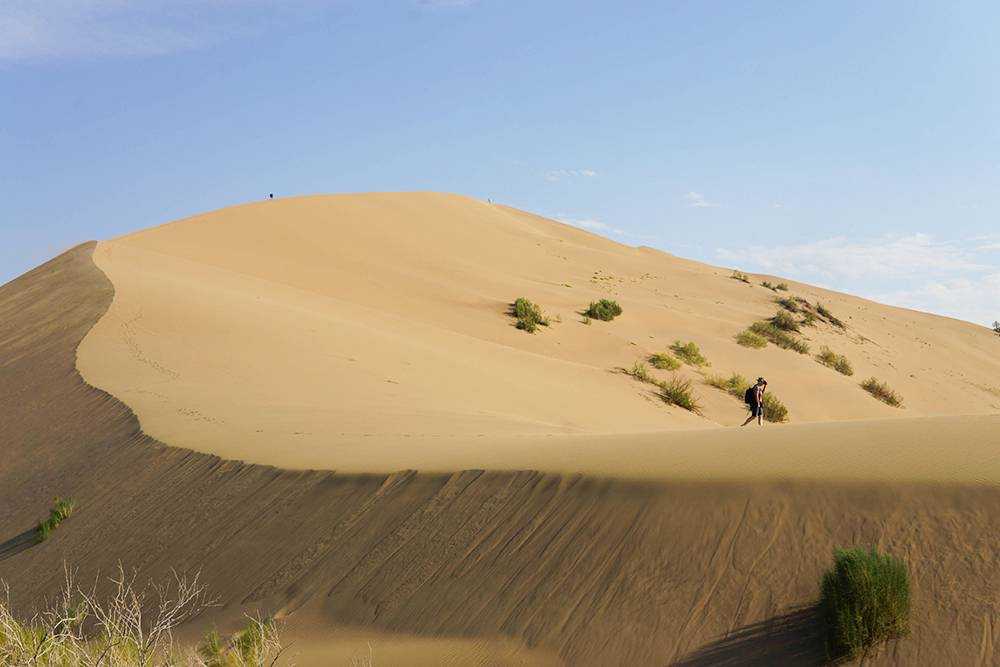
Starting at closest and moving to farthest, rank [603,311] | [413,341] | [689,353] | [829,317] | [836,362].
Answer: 1. [413,341]
2. [689,353]
3. [836,362]
4. [603,311]
5. [829,317]

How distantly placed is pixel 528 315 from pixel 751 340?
7.47 meters

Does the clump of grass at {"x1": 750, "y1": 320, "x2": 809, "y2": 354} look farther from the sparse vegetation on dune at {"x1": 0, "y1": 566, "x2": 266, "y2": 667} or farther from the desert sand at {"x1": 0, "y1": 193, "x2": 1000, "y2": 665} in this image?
the sparse vegetation on dune at {"x1": 0, "y1": 566, "x2": 266, "y2": 667}

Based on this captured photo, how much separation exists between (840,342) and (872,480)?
103 ft

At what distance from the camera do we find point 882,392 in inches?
1198

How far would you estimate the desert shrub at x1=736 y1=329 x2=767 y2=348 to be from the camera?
3219cm

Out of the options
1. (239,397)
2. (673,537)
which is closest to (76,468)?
(239,397)

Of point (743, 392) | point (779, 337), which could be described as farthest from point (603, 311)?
point (743, 392)

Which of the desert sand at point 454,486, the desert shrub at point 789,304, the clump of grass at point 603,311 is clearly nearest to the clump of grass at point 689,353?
the desert sand at point 454,486

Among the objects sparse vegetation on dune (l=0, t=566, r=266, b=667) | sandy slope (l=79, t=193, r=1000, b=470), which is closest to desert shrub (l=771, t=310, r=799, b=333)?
sandy slope (l=79, t=193, r=1000, b=470)

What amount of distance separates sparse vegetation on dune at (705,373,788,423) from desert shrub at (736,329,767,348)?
4.12m

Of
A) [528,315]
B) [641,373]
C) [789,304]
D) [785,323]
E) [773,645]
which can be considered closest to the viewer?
[773,645]

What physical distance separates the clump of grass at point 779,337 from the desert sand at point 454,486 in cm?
448

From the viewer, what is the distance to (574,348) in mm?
29484

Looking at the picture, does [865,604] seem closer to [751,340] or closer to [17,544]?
[17,544]
